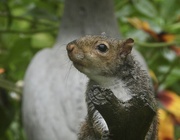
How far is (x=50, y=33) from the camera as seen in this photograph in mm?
2371

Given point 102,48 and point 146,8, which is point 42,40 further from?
point 102,48

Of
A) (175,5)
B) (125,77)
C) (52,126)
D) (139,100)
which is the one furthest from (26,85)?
(139,100)

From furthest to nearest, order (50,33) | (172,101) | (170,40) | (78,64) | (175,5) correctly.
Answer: (50,33) → (175,5) → (170,40) → (172,101) → (78,64)

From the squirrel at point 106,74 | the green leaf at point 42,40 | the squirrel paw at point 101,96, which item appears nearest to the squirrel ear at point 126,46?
the squirrel at point 106,74

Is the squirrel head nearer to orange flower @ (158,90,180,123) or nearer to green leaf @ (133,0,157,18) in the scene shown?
orange flower @ (158,90,180,123)

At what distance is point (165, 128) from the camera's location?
4.88 feet

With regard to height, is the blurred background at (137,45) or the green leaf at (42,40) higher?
the green leaf at (42,40)

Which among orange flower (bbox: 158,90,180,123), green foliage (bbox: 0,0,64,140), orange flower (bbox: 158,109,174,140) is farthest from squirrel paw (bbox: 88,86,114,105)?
green foliage (bbox: 0,0,64,140)

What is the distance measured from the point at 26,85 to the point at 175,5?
63 cm

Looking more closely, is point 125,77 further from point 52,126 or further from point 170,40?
point 170,40

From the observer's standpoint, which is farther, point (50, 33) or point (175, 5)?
point (50, 33)

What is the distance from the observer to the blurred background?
183 centimetres

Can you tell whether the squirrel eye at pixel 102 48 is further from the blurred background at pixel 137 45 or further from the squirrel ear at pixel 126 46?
the blurred background at pixel 137 45

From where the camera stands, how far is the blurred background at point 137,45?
6.00ft
